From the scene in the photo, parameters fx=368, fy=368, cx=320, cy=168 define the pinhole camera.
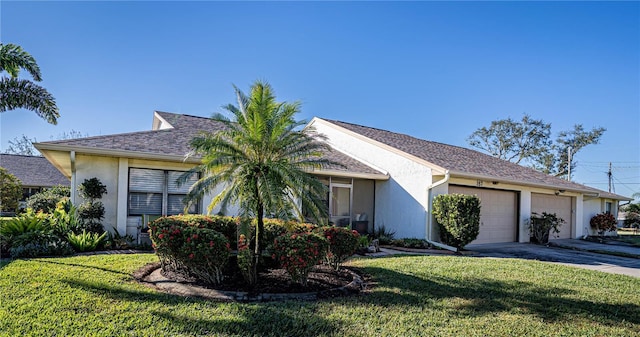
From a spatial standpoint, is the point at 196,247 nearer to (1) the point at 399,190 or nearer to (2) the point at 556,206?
(1) the point at 399,190

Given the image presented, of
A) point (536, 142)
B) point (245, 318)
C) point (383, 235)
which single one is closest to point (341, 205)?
point (383, 235)

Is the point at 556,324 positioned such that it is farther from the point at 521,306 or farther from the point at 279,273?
the point at 279,273

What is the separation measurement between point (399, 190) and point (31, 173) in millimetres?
30356

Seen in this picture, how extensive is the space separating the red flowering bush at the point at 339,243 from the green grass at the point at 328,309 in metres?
1.02

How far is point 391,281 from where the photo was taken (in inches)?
296

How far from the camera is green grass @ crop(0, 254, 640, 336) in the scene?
15.1 feet

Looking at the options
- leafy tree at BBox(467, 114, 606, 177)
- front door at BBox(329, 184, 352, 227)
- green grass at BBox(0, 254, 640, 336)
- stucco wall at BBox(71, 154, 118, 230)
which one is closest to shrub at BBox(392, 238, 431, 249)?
front door at BBox(329, 184, 352, 227)

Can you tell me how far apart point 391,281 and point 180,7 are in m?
9.85

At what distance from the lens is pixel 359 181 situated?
16.2 metres

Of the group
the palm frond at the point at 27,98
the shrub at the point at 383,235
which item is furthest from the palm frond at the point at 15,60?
the shrub at the point at 383,235

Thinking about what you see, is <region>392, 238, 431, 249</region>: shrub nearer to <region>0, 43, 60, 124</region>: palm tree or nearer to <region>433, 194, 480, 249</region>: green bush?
<region>433, 194, 480, 249</region>: green bush

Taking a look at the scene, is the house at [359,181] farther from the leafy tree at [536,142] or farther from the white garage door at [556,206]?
the leafy tree at [536,142]

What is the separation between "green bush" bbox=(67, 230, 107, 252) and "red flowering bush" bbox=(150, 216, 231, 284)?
4053 millimetres

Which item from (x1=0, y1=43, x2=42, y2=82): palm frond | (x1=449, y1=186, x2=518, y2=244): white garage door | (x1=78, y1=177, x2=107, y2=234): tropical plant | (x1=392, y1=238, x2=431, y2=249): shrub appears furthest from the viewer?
(x1=449, y1=186, x2=518, y2=244): white garage door
